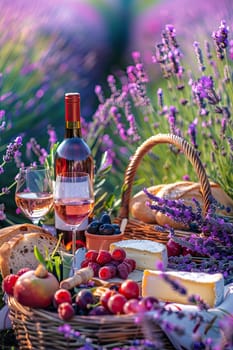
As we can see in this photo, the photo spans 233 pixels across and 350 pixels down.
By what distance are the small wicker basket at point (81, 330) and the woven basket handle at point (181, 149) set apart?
0.78 metres

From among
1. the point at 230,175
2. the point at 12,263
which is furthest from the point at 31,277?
the point at 230,175

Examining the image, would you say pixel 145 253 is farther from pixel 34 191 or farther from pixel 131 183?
pixel 131 183

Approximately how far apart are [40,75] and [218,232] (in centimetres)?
198

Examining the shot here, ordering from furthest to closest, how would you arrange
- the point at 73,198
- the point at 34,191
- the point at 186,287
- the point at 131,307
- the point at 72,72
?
1. the point at 72,72
2. the point at 34,191
3. the point at 73,198
4. the point at 186,287
5. the point at 131,307

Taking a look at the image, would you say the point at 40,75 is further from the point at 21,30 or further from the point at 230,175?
the point at 230,175

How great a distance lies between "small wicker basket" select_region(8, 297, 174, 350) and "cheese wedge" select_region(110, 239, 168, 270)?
0.47 meters

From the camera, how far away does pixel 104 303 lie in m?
1.85

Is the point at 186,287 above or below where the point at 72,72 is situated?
below

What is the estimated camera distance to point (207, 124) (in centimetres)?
329

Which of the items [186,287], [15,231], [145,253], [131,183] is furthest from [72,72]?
[186,287]

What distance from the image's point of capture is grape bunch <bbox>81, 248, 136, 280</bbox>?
7.16 feet

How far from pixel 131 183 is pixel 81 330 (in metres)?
1.14

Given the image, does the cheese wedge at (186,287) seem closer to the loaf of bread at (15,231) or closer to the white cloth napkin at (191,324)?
the white cloth napkin at (191,324)

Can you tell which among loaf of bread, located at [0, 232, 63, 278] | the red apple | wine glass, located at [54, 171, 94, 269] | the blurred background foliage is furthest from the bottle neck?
the red apple
